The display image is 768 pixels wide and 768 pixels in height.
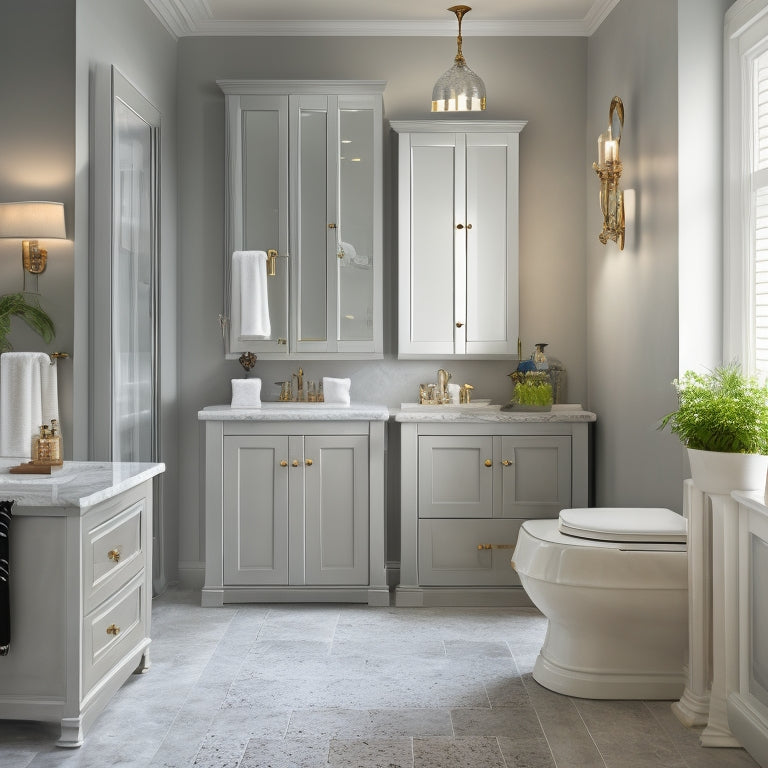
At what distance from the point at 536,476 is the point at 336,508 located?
921mm

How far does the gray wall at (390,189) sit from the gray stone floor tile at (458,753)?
179cm

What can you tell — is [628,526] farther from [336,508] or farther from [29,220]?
[29,220]

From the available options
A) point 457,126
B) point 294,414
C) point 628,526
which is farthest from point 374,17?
point 628,526

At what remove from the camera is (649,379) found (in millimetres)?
3318

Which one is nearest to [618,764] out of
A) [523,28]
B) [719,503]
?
[719,503]

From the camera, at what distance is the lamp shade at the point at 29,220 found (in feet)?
9.32

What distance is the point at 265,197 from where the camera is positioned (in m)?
4.09

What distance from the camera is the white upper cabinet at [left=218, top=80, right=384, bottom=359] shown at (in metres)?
4.06

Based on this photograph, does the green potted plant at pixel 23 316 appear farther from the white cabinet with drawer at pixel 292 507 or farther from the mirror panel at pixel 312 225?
the mirror panel at pixel 312 225

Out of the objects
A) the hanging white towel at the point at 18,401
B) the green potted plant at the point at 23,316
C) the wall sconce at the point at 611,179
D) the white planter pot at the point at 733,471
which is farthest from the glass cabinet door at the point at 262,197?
the white planter pot at the point at 733,471

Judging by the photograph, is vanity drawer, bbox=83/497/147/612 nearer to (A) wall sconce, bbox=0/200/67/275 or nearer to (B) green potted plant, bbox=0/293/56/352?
(B) green potted plant, bbox=0/293/56/352

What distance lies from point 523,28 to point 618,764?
131 inches

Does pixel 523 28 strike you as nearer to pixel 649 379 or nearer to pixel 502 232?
pixel 502 232

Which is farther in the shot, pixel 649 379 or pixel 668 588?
pixel 649 379
